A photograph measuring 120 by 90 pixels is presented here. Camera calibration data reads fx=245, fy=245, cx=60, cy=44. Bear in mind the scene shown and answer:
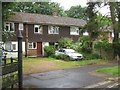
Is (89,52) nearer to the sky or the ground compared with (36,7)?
nearer to the ground

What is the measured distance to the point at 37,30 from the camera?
37.6 meters

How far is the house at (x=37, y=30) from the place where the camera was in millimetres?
35125

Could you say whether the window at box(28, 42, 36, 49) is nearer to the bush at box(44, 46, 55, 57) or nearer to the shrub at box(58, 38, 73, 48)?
the bush at box(44, 46, 55, 57)

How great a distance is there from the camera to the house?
115ft

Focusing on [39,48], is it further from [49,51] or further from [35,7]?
[35,7]

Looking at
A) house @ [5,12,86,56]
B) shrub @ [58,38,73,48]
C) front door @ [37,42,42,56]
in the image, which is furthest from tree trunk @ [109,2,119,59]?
front door @ [37,42,42,56]

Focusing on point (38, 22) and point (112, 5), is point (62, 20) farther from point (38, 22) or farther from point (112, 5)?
point (112, 5)

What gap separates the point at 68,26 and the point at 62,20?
1847 millimetres

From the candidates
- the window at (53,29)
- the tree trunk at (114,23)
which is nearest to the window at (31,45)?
the window at (53,29)

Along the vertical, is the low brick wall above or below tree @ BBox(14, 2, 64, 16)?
below

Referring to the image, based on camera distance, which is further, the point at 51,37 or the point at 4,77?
the point at 51,37

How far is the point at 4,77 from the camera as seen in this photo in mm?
10406

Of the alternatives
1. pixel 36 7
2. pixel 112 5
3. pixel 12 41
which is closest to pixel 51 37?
pixel 12 41

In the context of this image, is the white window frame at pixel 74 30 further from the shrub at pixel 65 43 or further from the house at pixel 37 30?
the shrub at pixel 65 43
